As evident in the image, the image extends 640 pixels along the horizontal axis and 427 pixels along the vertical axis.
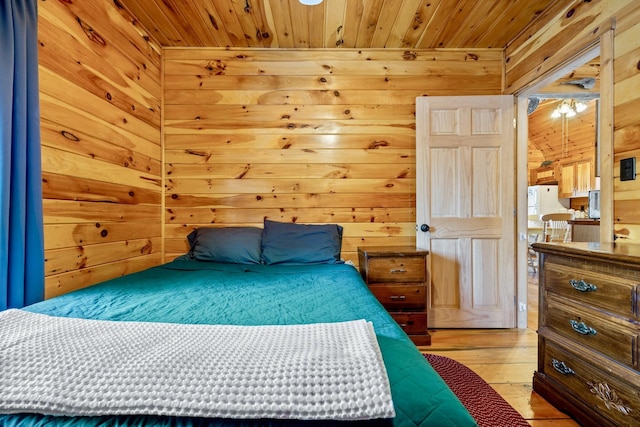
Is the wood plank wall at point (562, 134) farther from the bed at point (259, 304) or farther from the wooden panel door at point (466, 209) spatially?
the bed at point (259, 304)

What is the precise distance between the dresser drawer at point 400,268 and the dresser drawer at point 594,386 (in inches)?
32.6

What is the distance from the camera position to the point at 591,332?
1.27 meters

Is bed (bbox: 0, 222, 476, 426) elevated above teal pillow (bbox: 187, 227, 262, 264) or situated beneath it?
situated beneath

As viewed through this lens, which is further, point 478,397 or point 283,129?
point 283,129

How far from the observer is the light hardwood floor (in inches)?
57.2

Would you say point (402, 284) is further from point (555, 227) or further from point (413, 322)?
point (555, 227)

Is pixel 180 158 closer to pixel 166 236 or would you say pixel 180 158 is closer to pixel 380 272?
pixel 166 236

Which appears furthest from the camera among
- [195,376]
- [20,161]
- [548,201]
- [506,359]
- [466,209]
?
[548,201]

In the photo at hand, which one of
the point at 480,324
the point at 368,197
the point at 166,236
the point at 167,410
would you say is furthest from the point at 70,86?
the point at 480,324

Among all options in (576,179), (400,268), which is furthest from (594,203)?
(576,179)

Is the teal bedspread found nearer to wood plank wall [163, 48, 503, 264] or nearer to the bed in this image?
the bed

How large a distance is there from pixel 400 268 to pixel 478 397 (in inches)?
34.6

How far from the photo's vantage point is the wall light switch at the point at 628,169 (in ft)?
4.87

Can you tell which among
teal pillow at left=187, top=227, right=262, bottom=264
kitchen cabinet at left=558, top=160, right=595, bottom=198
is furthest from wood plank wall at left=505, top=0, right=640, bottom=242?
kitchen cabinet at left=558, top=160, right=595, bottom=198
